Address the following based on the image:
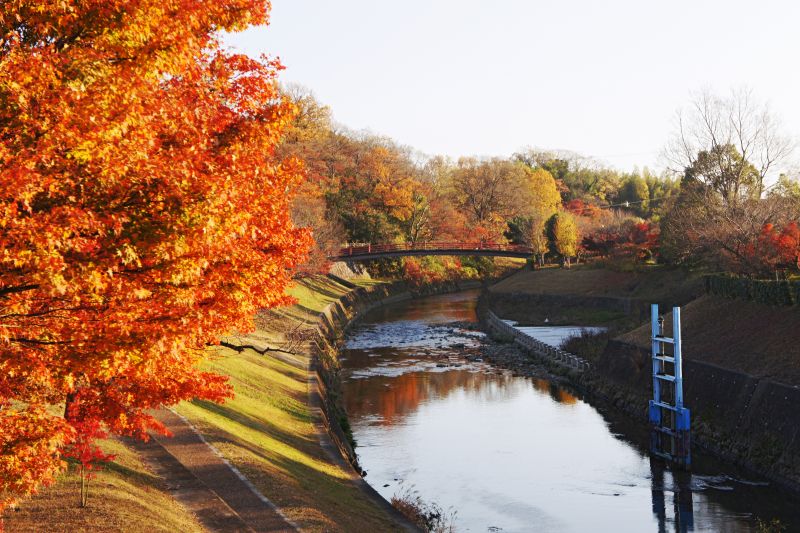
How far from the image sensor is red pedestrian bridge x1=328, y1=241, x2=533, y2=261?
3334 inches

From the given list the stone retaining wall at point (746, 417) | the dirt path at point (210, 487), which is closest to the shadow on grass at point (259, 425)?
the dirt path at point (210, 487)

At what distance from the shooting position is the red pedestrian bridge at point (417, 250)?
278ft

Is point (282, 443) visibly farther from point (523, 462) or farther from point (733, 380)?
point (733, 380)

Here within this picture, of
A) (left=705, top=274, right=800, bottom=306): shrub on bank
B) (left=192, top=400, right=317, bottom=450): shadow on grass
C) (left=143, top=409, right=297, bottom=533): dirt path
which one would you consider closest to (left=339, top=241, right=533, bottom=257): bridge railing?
(left=705, top=274, right=800, bottom=306): shrub on bank

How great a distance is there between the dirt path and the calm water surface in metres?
6.70

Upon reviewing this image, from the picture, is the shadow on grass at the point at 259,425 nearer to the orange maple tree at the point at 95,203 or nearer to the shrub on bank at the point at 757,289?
the orange maple tree at the point at 95,203

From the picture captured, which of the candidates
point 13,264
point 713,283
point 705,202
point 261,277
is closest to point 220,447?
point 261,277

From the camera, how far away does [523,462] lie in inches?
1142

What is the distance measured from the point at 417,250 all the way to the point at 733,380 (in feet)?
188

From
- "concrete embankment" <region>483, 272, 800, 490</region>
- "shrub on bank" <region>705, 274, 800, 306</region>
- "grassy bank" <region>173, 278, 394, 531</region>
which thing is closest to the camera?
"grassy bank" <region>173, 278, 394, 531</region>

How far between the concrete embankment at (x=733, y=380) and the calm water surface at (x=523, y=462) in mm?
1087

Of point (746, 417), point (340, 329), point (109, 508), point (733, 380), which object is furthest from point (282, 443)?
point (340, 329)

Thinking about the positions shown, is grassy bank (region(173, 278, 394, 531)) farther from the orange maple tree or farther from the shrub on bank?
the shrub on bank

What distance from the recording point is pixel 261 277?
13547 millimetres
